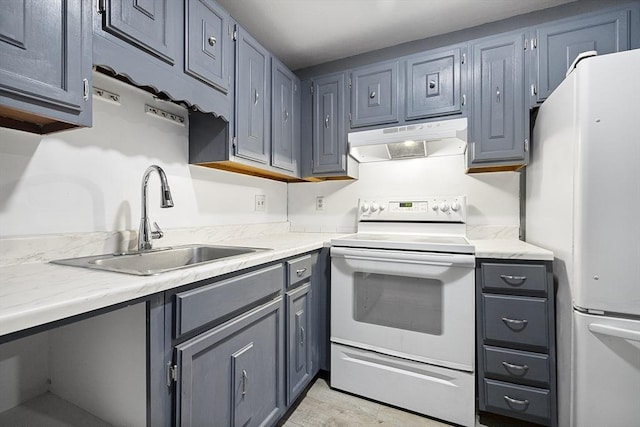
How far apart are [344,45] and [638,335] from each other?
2.32 m

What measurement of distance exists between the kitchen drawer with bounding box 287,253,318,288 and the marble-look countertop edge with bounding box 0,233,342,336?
462 mm

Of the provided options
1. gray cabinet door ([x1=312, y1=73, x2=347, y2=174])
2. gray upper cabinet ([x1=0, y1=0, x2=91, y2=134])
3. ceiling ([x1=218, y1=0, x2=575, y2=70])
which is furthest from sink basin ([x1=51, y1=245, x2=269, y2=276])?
ceiling ([x1=218, y1=0, x2=575, y2=70])

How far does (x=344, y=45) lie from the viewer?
2.19 meters

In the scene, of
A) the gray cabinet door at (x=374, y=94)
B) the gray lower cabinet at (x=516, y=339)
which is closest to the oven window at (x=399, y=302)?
the gray lower cabinet at (x=516, y=339)

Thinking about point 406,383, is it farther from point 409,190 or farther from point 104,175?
point 104,175

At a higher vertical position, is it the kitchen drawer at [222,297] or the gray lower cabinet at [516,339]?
the kitchen drawer at [222,297]

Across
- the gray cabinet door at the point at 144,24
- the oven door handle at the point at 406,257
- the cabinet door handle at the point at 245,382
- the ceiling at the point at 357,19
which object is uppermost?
the ceiling at the point at 357,19

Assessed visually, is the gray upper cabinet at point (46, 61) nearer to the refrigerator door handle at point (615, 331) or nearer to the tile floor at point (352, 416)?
the tile floor at point (352, 416)

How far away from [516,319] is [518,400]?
1.32 ft

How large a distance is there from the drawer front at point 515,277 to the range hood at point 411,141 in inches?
32.9

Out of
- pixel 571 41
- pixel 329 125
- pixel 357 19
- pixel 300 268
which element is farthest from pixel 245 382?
pixel 571 41

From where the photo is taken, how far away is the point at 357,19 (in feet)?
6.17

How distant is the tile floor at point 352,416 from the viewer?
4.89 ft

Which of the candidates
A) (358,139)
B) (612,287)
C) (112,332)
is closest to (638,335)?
(612,287)
